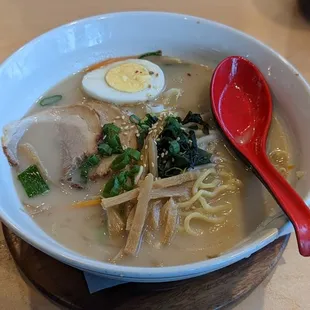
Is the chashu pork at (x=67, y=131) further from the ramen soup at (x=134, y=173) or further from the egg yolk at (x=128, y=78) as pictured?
the egg yolk at (x=128, y=78)

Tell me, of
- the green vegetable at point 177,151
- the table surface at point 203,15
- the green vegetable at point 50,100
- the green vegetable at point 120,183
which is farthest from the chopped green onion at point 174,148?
the table surface at point 203,15

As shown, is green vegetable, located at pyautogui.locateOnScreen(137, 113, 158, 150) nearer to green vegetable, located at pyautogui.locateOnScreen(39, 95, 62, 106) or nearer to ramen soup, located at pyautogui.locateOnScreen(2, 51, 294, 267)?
ramen soup, located at pyautogui.locateOnScreen(2, 51, 294, 267)

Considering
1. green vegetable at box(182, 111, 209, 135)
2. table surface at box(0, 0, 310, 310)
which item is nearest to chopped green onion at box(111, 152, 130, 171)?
green vegetable at box(182, 111, 209, 135)

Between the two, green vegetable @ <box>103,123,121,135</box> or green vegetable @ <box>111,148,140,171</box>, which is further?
green vegetable @ <box>103,123,121,135</box>

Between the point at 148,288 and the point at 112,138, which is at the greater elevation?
the point at 112,138

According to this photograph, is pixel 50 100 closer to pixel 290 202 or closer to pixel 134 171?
pixel 134 171

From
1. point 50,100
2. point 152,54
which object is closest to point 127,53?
point 152,54

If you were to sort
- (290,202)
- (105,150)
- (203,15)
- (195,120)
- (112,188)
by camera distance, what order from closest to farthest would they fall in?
(290,202) → (112,188) → (105,150) → (195,120) → (203,15)
